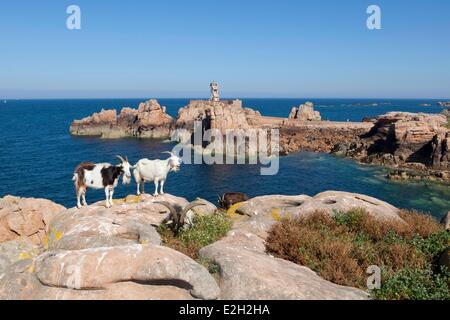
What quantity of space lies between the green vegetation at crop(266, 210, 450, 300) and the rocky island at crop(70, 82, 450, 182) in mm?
48757

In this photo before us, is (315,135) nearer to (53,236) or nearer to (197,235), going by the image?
(197,235)

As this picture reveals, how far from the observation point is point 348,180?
58.8 m

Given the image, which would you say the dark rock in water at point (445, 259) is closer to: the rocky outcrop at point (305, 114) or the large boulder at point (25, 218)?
the large boulder at point (25, 218)

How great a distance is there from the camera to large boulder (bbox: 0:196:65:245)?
61.5 feet

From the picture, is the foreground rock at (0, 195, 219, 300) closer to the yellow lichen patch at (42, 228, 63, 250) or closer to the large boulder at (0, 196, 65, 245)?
the yellow lichen patch at (42, 228, 63, 250)

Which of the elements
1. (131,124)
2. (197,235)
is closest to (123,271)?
(197,235)

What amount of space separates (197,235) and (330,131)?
102797 millimetres

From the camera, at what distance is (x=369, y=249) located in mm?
12203

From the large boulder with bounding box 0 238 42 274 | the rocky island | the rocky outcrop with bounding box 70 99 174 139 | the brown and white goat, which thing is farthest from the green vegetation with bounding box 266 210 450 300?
the rocky outcrop with bounding box 70 99 174 139

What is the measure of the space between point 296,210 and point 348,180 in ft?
151

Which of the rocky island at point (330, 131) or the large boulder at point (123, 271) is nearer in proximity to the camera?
the large boulder at point (123, 271)

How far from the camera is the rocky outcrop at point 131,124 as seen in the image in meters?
110

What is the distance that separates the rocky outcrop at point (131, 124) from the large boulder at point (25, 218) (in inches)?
3519

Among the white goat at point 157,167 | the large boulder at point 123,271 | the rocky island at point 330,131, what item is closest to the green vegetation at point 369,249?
the large boulder at point 123,271
